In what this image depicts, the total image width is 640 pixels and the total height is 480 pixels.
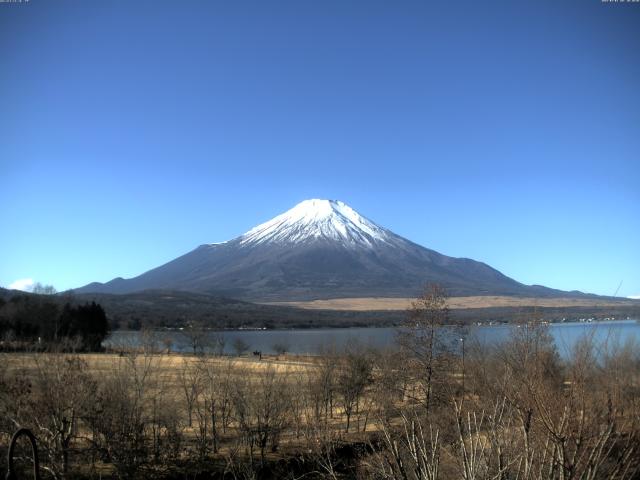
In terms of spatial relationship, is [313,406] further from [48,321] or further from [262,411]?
[48,321]

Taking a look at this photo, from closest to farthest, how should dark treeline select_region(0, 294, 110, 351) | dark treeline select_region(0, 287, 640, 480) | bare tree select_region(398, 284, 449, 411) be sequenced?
dark treeline select_region(0, 287, 640, 480), bare tree select_region(398, 284, 449, 411), dark treeline select_region(0, 294, 110, 351)

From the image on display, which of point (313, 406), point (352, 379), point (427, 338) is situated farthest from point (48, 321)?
point (427, 338)

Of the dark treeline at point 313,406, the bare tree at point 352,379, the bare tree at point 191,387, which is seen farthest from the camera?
the bare tree at point 352,379

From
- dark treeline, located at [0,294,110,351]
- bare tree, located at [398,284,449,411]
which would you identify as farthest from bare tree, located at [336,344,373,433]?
dark treeline, located at [0,294,110,351]

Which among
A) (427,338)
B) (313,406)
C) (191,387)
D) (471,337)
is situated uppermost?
(427,338)

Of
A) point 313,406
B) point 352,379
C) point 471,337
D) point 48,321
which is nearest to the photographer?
point 471,337

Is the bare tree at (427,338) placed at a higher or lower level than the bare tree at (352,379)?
higher

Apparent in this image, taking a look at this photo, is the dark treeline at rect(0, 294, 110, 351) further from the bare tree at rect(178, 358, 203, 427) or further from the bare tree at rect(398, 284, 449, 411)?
the bare tree at rect(398, 284, 449, 411)

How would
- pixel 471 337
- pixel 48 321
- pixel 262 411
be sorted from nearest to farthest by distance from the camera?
pixel 262 411 → pixel 471 337 → pixel 48 321

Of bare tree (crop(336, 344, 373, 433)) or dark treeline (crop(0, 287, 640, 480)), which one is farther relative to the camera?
bare tree (crop(336, 344, 373, 433))

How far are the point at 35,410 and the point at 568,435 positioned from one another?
13812 millimetres

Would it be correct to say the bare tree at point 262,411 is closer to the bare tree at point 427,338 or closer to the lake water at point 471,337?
the bare tree at point 427,338

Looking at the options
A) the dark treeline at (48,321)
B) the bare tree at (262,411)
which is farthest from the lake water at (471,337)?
the bare tree at (262,411)

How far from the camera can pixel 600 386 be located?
35.4 feet
